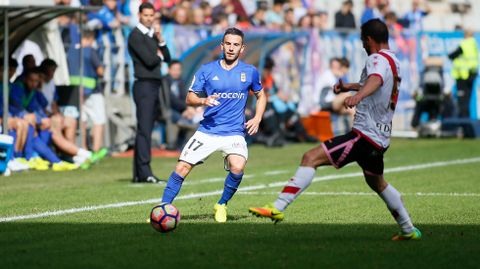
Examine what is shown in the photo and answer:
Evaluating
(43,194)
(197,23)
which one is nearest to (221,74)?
(43,194)

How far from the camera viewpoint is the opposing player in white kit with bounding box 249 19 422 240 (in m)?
9.62

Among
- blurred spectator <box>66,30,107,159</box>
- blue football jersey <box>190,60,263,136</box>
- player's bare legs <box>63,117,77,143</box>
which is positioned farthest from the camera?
blurred spectator <box>66,30,107,159</box>

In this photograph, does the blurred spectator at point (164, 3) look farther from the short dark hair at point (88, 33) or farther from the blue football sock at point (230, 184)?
the blue football sock at point (230, 184)

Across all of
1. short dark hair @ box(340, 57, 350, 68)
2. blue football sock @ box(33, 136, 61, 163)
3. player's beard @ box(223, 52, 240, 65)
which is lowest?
blue football sock @ box(33, 136, 61, 163)

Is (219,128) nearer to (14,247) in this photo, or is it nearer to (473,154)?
(14,247)

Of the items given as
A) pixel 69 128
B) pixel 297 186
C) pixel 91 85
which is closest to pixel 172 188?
pixel 297 186

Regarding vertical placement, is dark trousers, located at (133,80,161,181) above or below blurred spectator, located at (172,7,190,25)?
below

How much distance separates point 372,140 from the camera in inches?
378

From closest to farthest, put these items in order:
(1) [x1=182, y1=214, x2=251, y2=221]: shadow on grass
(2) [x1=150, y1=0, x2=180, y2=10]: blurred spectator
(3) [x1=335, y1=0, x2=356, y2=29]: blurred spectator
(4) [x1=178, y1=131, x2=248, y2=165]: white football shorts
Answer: (4) [x1=178, y1=131, x2=248, y2=165]: white football shorts → (1) [x1=182, y1=214, x2=251, y2=221]: shadow on grass → (2) [x1=150, y1=0, x2=180, y2=10]: blurred spectator → (3) [x1=335, y1=0, x2=356, y2=29]: blurred spectator

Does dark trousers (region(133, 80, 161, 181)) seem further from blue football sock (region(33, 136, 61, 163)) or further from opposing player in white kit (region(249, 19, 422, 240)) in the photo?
opposing player in white kit (region(249, 19, 422, 240))

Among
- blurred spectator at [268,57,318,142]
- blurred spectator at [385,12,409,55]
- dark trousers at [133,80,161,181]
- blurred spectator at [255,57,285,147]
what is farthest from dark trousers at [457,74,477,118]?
dark trousers at [133,80,161,181]

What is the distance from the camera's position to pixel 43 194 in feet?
46.5

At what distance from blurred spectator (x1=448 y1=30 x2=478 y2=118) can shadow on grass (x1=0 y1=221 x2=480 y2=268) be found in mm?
19463

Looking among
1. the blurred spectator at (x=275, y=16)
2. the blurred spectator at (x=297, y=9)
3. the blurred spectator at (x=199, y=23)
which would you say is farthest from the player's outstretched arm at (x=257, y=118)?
the blurred spectator at (x=297, y=9)
